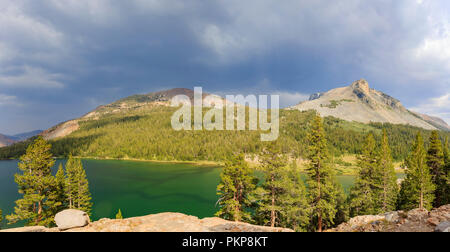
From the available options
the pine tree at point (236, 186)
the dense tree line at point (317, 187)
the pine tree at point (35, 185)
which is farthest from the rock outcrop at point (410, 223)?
the pine tree at point (35, 185)

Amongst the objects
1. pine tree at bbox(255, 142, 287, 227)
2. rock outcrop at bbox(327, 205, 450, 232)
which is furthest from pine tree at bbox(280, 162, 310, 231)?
rock outcrop at bbox(327, 205, 450, 232)

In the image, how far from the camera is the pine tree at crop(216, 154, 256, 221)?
2662 cm

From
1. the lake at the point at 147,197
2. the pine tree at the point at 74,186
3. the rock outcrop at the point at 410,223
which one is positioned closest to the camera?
the rock outcrop at the point at 410,223

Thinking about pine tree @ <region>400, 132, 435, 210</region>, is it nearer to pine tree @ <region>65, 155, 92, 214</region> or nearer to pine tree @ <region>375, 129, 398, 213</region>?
pine tree @ <region>375, 129, 398, 213</region>

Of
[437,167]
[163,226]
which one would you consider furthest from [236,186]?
[437,167]

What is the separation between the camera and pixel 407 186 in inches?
1182

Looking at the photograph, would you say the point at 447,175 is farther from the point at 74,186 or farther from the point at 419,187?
the point at 74,186

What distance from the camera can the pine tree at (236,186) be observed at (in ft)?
87.4

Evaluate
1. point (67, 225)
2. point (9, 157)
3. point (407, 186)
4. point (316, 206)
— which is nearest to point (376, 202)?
point (407, 186)

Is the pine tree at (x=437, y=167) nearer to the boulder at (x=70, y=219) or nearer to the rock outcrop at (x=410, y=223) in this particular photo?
the rock outcrop at (x=410, y=223)

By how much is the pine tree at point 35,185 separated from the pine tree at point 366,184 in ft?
148

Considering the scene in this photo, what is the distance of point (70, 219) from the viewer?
1477 cm
